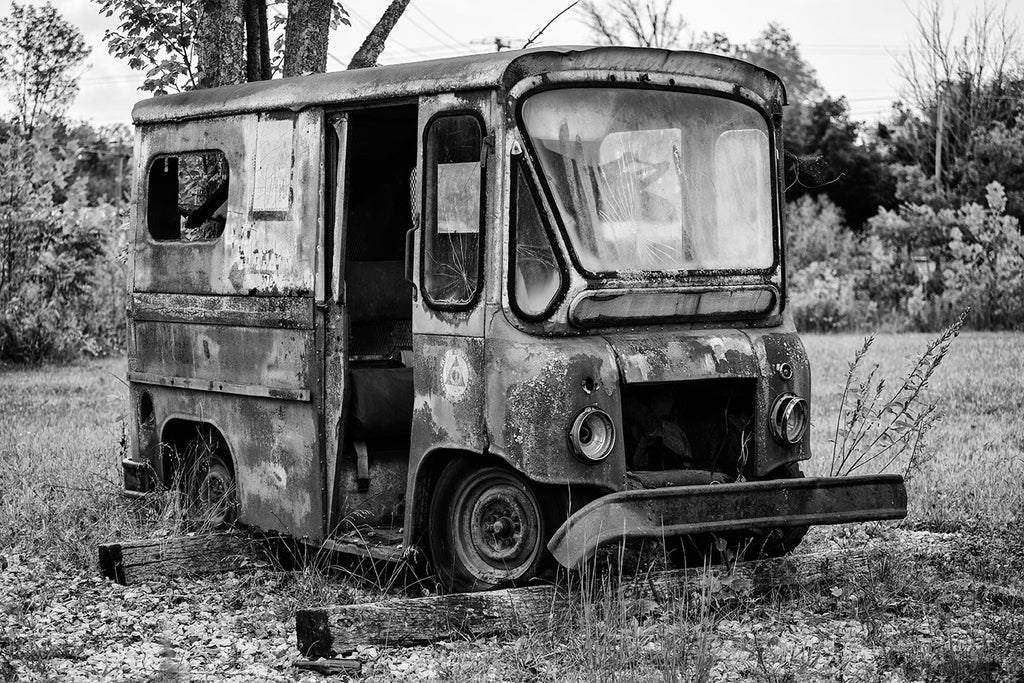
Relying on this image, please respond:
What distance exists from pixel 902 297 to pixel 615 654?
17691mm

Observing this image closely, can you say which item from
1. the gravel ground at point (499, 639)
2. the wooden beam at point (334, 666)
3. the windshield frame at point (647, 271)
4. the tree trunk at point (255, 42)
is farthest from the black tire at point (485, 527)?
the tree trunk at point (255, 42)

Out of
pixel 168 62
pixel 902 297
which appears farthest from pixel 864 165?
pixel 168 62

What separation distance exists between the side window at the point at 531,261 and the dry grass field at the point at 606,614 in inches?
48.8

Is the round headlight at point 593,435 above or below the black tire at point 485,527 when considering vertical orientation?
above

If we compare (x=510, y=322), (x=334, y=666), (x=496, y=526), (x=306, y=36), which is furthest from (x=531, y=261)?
(x=306, y=36)

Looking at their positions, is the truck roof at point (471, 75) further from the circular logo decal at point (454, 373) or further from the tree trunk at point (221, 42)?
the tree trunk at point (221, 42)

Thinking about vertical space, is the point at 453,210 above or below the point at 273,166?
below

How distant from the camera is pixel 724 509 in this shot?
18.1ft

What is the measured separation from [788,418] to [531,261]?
57.1 inches

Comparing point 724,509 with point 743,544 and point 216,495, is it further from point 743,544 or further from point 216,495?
point 216,495

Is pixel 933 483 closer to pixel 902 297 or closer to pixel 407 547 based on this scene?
pixel 407 547

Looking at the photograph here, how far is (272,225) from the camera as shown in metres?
6.96

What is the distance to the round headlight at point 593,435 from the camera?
18.3 feet

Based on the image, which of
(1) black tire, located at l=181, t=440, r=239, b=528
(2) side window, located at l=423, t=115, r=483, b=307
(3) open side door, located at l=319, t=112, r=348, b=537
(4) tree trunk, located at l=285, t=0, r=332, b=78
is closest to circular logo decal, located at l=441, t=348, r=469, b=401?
(2) side window, located at l=423, t=115, r=483, b=307
